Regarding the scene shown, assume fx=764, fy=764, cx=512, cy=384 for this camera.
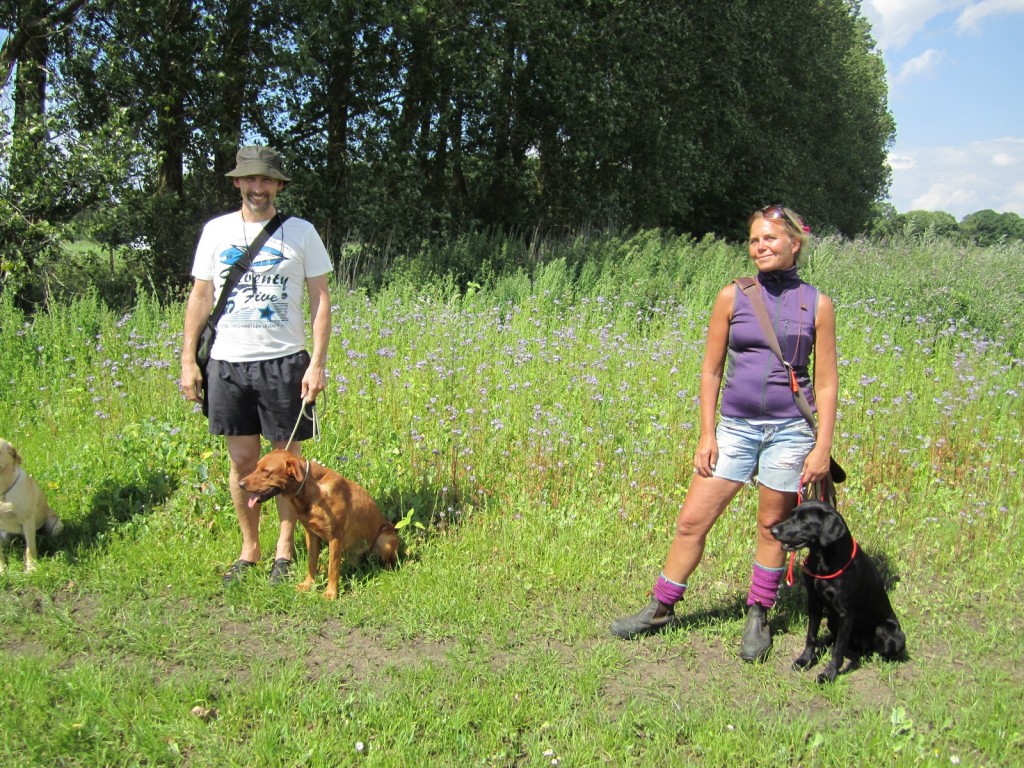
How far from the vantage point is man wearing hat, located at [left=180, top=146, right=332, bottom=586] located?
3945 millimetres

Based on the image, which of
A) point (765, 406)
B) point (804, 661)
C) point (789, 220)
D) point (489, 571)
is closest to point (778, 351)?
point (765, 406)

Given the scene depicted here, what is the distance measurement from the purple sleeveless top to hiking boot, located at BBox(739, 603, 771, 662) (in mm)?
1012

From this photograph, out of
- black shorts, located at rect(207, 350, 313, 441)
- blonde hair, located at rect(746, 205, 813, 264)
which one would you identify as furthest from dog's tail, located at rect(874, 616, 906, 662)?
black shorts, located at rect(207, 350, 313, 441)

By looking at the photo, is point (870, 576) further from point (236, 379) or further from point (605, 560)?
point (236, 379)

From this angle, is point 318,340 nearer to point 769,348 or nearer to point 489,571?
point 489,571

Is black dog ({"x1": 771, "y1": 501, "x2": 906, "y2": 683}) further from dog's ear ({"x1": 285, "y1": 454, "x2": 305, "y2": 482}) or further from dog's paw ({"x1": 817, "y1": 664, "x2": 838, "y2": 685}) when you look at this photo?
dog's ear ({"x1": 285, "y1": 454, "x2": 305, "y2": 482})

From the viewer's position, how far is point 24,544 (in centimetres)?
472

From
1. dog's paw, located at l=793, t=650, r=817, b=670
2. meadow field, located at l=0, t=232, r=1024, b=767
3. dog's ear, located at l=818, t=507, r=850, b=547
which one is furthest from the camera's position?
dog's paw, located at l=793, t=650, r=817, b=670

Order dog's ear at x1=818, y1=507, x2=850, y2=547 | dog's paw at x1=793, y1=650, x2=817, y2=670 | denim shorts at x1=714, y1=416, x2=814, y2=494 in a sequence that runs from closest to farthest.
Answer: dog's ear at x1=818, y1=507, x2=850, y2=547, denim shorts at x1=714, y1=416, x2=814, y2=494, dog's paw at x1=793, y1=650, x2=817, y2=670

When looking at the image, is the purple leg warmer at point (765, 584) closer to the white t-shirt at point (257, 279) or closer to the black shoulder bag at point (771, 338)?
the black shoulder bag at point (771, 338)

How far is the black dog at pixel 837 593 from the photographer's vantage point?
3424 mm

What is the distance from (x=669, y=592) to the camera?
384 centimetres

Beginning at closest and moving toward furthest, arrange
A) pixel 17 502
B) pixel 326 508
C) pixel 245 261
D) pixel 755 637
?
pixel 755 637, pixel 245 261, pixel 326 508, pixel 17 502

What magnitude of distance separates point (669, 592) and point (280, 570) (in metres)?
2.14
